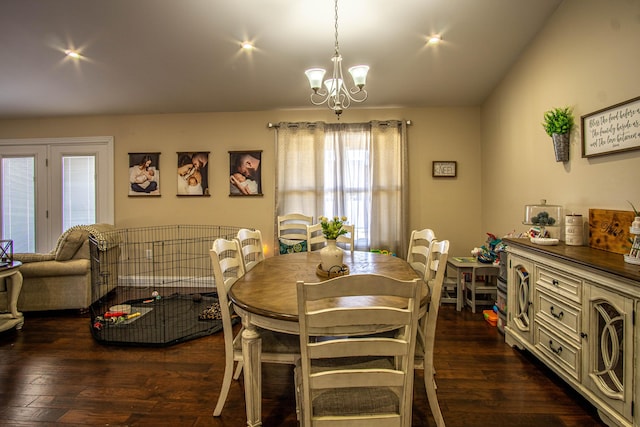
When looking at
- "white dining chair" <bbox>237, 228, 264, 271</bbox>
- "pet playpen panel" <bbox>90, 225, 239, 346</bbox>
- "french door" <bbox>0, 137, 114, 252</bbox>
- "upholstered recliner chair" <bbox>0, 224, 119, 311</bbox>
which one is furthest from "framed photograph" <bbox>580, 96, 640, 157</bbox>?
"french door" <bbox>0, 137, 114, 252</bbox>

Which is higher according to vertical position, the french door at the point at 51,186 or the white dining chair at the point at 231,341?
the french door at the point at 51,186

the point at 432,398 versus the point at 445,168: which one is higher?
the point at 445,168

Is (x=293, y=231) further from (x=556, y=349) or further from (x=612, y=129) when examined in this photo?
(x=612, y=129)

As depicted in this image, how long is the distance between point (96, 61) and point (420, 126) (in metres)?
3.78

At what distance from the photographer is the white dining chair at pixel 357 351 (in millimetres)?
1053

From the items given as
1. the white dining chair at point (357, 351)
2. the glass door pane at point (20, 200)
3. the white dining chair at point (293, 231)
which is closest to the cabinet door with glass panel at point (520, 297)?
the white dining chair at point (357, 351)

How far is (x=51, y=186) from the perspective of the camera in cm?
448

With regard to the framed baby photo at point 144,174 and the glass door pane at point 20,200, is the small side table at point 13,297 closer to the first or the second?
the framed baby photo at point 144,174

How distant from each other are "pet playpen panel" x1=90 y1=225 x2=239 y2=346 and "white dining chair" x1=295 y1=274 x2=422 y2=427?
1.91 meters

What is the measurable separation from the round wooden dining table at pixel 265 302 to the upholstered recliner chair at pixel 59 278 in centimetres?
225

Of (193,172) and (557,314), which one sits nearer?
(557,314)

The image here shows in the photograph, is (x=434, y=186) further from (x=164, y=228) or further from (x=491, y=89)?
(x=164, y=228)

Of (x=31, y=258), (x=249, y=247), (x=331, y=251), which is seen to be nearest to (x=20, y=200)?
(x=31, y=258)

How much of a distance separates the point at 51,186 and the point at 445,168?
5526 mm
